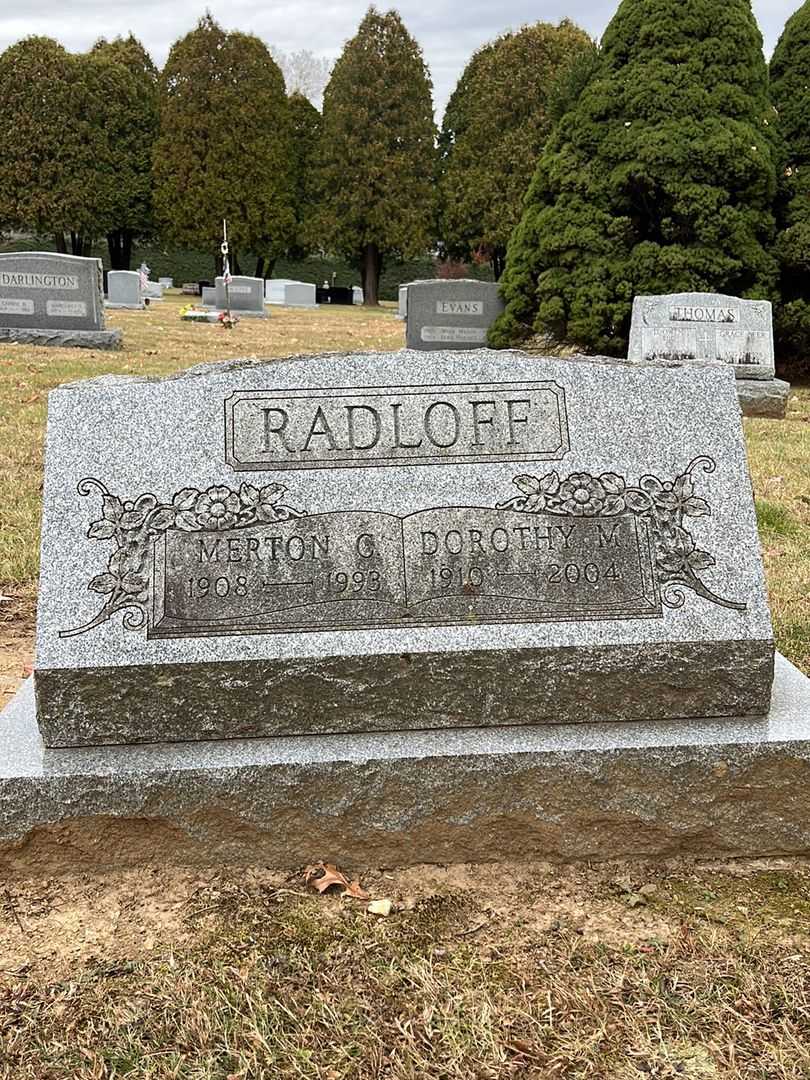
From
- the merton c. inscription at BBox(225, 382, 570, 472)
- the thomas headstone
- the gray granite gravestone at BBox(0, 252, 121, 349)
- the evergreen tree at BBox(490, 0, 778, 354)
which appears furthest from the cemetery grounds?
the thomas headstone

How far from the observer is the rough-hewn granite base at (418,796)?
2336 mm

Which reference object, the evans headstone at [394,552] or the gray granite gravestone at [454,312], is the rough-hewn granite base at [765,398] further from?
the evans headstone at [394,552]

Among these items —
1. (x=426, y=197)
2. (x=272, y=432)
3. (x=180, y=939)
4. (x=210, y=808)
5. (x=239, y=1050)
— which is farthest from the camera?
(x=426, y=197)

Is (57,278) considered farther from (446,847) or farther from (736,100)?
(446,847)

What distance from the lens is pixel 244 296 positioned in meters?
24.7

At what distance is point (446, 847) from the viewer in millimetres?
2467

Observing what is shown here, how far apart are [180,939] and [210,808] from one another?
311 mm

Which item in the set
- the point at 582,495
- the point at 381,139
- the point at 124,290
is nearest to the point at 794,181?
the point at 582,495

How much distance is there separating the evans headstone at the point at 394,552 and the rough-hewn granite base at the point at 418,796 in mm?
72

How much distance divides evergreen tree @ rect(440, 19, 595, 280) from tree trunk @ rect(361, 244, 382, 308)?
291cm

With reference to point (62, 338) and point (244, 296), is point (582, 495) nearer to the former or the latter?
point (62, 338)

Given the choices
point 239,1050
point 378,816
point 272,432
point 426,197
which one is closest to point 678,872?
point 378,816

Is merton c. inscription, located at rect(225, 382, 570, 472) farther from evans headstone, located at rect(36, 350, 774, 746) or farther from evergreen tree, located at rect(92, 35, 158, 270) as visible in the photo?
evergreen tree, located at rect(92, 35, 158, 270)

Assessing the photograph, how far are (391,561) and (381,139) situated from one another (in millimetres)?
33475
